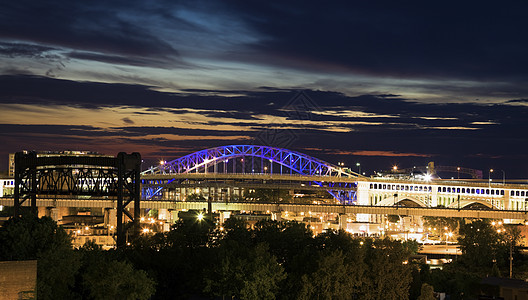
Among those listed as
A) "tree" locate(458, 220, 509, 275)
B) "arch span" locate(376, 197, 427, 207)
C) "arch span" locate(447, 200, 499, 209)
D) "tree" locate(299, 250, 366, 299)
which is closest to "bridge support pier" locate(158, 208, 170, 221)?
"arch span" locate(376, 197, 427, 207)

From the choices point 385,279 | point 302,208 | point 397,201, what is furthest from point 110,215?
point 385,279

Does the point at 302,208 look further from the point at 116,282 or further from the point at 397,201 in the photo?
the point at 116,282

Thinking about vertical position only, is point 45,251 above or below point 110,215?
below

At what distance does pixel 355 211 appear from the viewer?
433ft

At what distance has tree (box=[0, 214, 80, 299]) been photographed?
47219mm

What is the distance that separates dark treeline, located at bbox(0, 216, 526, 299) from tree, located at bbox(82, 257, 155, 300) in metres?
0.06

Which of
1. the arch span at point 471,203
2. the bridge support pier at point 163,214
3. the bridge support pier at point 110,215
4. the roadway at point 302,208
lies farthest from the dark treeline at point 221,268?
the arch span at point 471,203

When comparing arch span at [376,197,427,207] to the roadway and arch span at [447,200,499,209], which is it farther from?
the roadway

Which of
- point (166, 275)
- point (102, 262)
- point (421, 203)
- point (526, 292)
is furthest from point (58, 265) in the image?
point (421, 203)

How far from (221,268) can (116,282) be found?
25.5 feet

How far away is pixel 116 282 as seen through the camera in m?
46.2

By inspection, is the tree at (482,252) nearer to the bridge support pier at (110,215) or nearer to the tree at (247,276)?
the tree at (247,276)

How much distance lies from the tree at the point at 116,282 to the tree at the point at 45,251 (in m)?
1.62

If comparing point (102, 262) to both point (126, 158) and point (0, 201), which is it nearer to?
point (126, 158)
